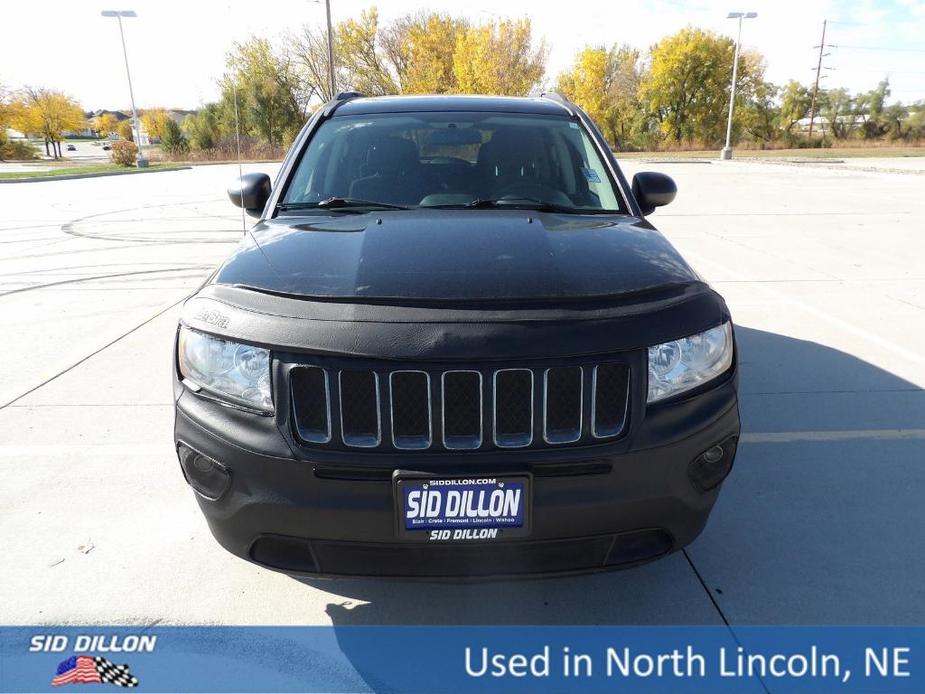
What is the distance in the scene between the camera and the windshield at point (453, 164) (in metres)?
3.20

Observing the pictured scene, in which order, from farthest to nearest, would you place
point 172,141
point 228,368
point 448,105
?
1. point 172,141
2. point 448,105
3. point 228,368

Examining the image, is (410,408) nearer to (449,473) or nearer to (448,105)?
(449,473)

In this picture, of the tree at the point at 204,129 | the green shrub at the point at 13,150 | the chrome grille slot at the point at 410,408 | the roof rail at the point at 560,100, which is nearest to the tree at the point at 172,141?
the tree at the point at 204,129

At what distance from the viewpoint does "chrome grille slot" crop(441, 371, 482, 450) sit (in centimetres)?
192

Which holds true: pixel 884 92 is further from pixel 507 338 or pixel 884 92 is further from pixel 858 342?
pixel 507 338

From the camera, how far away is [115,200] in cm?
1745

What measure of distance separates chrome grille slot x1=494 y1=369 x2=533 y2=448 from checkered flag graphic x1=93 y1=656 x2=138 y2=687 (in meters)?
1.37

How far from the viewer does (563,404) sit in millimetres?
1958

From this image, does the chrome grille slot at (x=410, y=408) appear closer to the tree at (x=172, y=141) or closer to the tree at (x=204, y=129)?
the tree at (x=172, y=141)

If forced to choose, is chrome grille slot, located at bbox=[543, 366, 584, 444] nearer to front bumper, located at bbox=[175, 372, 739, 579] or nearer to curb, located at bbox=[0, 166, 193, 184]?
front bumper, located at bbox=[175, 372, 739, 579]

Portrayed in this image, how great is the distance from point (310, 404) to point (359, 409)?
0.47 feet

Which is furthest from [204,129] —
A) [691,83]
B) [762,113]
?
[762,113]

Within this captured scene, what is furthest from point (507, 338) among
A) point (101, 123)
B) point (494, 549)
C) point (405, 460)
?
point (101, 123)

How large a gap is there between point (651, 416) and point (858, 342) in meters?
4.27
